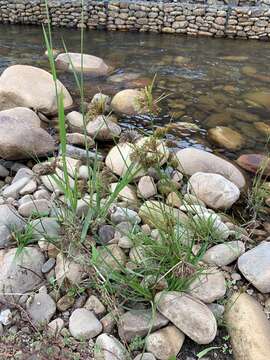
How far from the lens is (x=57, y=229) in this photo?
81.5 inches

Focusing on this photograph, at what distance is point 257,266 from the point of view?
6.51 ft

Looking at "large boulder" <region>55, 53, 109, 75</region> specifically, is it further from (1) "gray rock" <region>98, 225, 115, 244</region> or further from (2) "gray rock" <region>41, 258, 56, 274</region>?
(2) "gray rock" <region>41, 258, 56, 274</region>

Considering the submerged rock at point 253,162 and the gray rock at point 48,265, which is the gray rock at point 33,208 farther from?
the submerged rock at point 253,162

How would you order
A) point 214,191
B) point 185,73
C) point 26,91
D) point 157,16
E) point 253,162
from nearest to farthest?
point 214,191 < point 253,162 < point 26,91 < point 185,73 < point 157,16

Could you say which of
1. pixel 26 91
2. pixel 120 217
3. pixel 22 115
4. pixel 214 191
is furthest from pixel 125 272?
pixel 26 91

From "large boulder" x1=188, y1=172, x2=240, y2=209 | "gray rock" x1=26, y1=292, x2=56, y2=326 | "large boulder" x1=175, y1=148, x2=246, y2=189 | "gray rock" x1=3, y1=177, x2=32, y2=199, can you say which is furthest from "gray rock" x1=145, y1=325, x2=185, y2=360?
"large boulder" x1=175, y1=148, x2=246, y2=189

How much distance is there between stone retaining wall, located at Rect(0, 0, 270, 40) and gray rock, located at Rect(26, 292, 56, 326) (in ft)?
24.0

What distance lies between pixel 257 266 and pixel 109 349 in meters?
0.86

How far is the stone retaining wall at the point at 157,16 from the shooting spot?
7887 mm

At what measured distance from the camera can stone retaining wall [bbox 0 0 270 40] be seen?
7.89m

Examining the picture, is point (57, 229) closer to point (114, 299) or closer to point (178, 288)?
point (114, 299)

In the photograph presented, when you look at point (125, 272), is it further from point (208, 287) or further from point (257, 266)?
point (257, 266)

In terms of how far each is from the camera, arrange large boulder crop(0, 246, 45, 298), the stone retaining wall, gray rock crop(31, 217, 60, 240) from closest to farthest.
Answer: large boulder crop(0, 246, 45, 298) < gray rock crop(31, 217, 60, 240) < the stone retaining wall

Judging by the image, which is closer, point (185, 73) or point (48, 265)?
point (48, 265)
